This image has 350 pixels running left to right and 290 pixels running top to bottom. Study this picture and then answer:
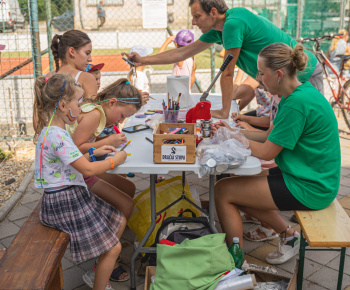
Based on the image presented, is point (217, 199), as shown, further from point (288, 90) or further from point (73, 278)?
point (73, 278)

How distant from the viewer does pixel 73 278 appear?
2.89 m

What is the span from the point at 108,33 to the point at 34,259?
20.4m

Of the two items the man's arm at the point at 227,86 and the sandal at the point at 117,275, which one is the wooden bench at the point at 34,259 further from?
the man's arm at the point at 227,86

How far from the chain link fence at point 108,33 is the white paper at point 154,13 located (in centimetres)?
28

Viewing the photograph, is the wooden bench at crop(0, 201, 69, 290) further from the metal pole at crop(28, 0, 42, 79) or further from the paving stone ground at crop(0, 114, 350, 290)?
the metal pole at crop(28, 0, 42, 79)

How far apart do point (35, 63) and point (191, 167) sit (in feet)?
12.5

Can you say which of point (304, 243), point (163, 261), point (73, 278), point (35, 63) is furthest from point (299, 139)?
point (35, 63)

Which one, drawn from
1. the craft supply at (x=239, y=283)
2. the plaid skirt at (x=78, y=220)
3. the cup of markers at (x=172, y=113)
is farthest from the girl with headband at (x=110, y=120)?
the craft supply at (x=239, y=283)

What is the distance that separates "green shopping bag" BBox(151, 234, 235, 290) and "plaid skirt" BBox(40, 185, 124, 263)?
37 cm

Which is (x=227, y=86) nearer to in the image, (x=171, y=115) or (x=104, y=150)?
(x=171, y=115)

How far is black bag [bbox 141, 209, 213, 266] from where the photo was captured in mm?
2576

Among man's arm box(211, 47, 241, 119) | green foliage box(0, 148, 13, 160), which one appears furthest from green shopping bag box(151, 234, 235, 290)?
green foliage box(0, 148, 13, 160)

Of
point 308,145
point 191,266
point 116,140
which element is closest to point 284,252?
point 308,145

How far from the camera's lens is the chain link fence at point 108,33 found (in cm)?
562
